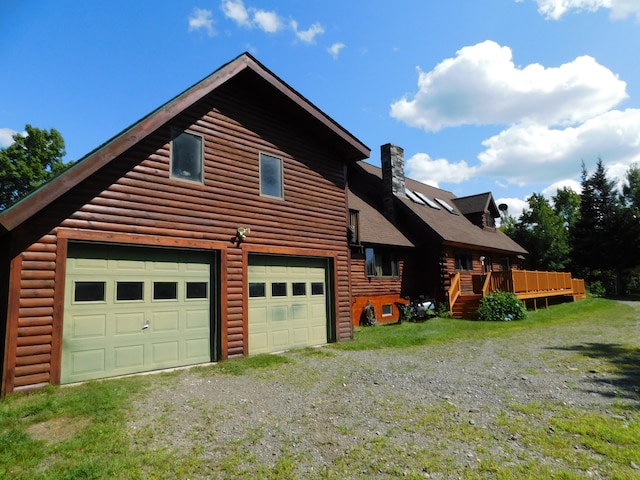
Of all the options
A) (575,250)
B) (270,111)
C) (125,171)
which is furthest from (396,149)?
(575,250)

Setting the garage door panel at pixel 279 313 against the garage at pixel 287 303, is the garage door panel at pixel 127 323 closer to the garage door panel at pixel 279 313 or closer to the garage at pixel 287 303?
the garage at pixel 287 303

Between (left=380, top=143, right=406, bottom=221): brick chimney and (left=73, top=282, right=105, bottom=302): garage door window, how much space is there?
16.1m

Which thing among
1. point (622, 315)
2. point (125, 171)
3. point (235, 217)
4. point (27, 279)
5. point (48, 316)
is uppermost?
point (125, 171)

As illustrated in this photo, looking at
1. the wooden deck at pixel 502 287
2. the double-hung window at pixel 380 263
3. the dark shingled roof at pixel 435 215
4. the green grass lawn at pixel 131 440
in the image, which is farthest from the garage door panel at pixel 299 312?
the wooden deck at pixel 502 287

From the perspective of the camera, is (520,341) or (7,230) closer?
(7,230)

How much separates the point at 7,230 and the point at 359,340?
8997mm

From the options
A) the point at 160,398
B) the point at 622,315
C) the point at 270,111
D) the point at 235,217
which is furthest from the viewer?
the point at 622,315

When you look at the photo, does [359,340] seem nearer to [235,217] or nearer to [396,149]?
[235,217]

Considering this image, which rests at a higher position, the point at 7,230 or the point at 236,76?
the point at 236,76

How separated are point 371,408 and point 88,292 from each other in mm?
5618

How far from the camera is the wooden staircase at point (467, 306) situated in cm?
1796

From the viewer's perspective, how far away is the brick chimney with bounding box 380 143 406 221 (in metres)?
21.7

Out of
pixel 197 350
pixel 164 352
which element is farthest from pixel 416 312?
pixel 164 352

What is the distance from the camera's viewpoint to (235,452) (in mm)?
4352
